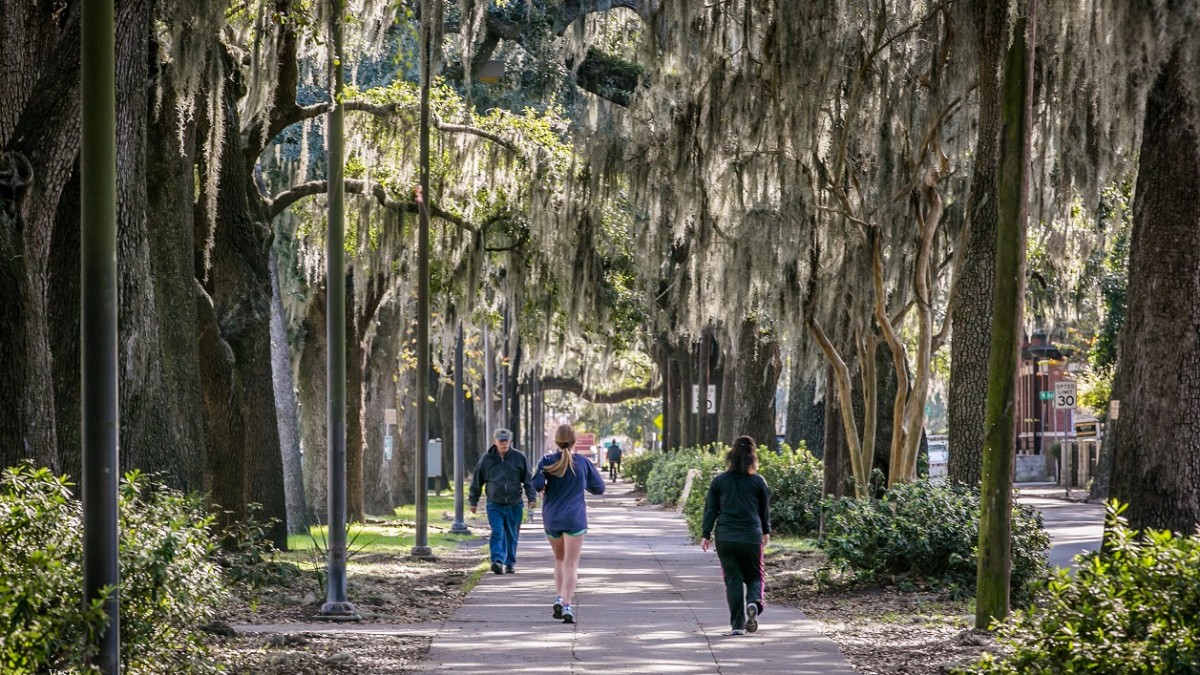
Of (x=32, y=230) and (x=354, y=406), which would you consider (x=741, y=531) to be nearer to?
(x=32, y=230)

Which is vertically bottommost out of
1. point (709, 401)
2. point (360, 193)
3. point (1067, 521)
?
point (1067, 521)

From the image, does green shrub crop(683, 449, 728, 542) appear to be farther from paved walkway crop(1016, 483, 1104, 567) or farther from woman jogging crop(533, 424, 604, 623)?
woman jogging crop(533, 424, 604, 623)

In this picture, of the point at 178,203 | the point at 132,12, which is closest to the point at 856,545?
the point at 178,203

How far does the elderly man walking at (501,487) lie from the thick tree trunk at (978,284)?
4.96 metres

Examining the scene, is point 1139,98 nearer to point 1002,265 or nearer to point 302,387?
point 1002,265

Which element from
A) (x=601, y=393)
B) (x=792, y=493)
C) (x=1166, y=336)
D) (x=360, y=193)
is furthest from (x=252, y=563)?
(x=601, y=393)

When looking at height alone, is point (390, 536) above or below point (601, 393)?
below

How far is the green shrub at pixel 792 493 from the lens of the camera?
88.5 ft

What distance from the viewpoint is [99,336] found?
25.6 feet

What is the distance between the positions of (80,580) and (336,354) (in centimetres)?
682

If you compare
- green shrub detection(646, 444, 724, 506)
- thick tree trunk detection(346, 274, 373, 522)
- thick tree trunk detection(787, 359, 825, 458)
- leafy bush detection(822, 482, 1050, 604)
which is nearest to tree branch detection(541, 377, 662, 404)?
green shrub detection(646, 444, 724, 506)

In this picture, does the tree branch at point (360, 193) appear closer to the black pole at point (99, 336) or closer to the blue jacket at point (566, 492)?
the blue jacket at point (566, 492)

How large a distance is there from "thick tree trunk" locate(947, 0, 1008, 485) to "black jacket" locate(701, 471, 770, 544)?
303 cm

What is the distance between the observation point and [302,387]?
102ft
